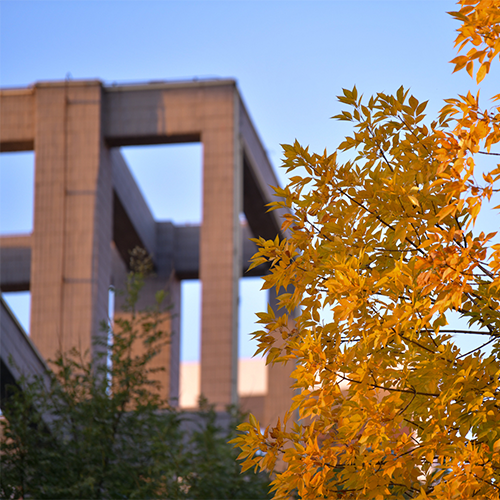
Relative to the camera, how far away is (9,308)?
1251 cm

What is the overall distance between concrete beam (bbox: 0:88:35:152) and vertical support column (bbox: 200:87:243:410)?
5051 mm

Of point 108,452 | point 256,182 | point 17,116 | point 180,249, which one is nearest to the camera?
point 108,452

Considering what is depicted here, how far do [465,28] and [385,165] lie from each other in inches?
55.8

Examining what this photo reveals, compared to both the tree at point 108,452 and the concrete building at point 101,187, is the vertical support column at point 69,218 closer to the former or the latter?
the concrete building at point 101,187

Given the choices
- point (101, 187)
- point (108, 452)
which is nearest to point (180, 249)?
point (101, 187)

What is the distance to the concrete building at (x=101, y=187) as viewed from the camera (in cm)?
1952

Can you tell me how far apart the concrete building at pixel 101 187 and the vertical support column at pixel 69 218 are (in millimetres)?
28

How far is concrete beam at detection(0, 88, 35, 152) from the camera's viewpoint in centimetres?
2081

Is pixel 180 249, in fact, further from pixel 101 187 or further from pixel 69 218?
pixel 69 218

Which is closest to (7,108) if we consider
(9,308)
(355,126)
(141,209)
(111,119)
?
(111,119)

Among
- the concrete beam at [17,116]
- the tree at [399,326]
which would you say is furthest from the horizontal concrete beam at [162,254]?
the tree at [399,326]

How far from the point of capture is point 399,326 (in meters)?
3.70

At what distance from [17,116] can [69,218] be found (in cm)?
355

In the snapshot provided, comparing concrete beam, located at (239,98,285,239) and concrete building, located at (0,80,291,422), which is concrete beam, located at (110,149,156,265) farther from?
concrete beam, located at (239,98,285,239)
